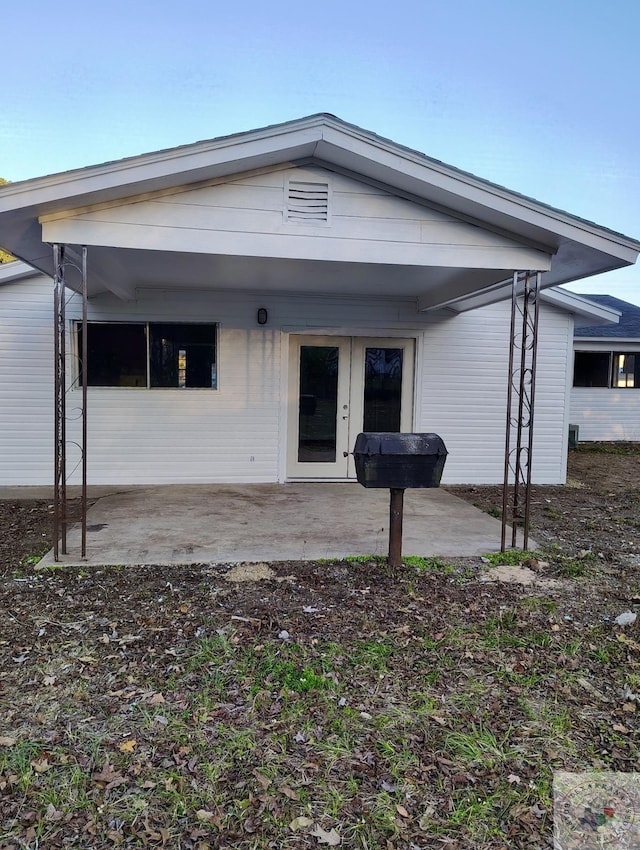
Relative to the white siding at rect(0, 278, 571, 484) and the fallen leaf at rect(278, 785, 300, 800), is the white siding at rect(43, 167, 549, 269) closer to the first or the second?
the white siding at rect(0, 278, 571, 484)

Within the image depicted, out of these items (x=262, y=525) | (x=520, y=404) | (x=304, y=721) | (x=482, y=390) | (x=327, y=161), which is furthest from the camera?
(x=482, y=390)

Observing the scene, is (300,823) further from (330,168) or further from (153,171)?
(330,168)

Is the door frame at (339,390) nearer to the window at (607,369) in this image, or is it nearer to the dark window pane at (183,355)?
the dark window pane at (183,355)

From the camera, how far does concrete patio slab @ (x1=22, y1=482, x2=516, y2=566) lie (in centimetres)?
489

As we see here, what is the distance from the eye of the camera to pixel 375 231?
15.4 ft

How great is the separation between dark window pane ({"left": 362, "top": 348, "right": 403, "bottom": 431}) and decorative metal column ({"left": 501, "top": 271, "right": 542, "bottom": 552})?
1.65 meters

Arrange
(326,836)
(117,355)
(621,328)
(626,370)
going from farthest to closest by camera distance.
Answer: (621,328), (626,370), (117,355), (326,836)

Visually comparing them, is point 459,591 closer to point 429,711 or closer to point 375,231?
point 429,711

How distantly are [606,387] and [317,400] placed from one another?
1025cm

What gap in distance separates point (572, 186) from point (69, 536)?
19706 mm

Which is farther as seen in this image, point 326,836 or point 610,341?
point 610,341

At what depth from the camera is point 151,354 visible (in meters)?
7.92

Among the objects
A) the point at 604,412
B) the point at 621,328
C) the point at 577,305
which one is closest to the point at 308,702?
the point at 577,305

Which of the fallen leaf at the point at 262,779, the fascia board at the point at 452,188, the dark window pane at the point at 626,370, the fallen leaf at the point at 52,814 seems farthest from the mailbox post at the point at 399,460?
the dark window pane at the point at 626,370
